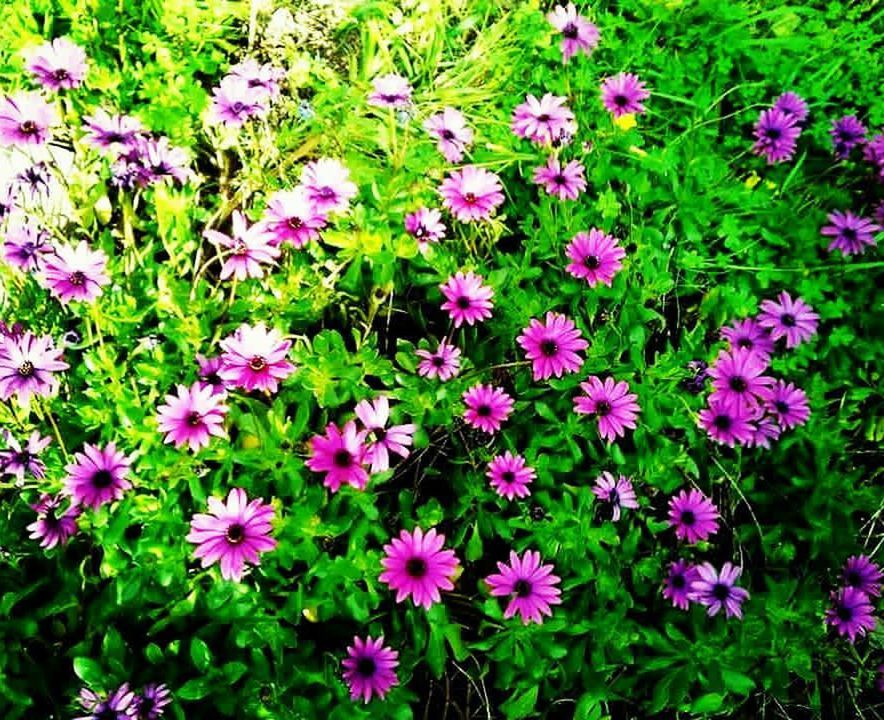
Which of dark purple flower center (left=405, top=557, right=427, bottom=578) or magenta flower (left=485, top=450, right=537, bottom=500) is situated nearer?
dark purple flower center (left=405, top=557, right=427, bottom=578)

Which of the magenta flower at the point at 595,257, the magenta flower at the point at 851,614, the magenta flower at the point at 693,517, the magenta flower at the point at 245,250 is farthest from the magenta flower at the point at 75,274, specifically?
the magenta flower at the point at 851,614

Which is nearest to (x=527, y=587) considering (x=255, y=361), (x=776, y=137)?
(x=255, y=361)

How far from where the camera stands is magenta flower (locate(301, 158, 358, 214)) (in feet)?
4.85

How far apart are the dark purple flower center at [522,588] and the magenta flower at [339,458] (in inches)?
11.0

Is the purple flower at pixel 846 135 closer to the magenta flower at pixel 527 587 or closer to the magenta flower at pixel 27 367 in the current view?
the magenta flower at pixel 527 587

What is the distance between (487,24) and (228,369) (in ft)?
4.39

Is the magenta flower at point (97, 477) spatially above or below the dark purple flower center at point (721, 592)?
below

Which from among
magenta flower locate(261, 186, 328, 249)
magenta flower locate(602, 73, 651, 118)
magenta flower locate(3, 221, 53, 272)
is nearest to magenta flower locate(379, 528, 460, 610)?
magenta flower locate(261, 186, 328, 249)

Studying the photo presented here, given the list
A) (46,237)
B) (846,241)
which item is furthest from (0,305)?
(846,241)

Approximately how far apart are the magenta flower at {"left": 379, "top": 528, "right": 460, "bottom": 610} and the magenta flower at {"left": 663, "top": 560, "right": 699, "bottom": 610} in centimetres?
37

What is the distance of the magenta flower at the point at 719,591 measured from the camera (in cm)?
139

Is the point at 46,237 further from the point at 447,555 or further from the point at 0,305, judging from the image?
the point at 447,555

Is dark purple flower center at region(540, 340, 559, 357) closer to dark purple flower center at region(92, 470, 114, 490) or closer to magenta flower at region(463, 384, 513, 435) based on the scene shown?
magenta flower at region(463, 384, 513, 435)

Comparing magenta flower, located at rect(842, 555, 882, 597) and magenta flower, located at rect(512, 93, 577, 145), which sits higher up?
magenta flower, located at rect(512, 93, 577, 145)
